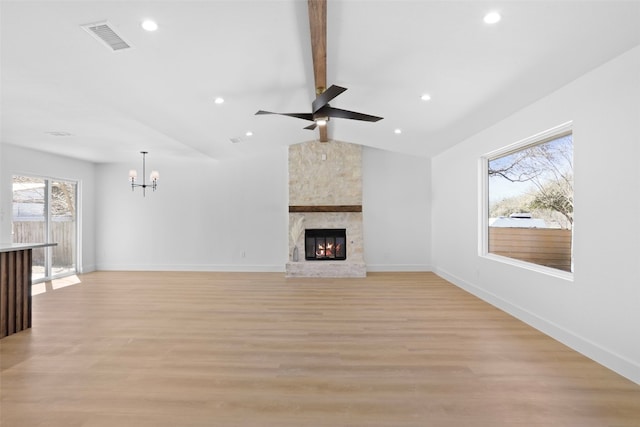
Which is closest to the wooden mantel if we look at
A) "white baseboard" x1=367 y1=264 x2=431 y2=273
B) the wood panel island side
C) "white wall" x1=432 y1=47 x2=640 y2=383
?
"white baseboard" x1=367 y1=264 x2=431 y2=273

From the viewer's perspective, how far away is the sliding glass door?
5.79 m

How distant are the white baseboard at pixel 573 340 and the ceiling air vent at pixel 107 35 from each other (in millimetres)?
4816

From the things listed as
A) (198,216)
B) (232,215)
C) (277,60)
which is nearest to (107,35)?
(277,60)

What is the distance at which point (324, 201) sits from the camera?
6.95 m

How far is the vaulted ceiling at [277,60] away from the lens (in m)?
2.32

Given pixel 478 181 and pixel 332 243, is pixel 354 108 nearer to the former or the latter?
pixel 478 181

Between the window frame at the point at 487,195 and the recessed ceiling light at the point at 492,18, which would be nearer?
the recessed ceiling light at the point at 492,18

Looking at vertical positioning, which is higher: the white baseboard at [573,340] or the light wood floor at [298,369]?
the white baseboard at [573,340]

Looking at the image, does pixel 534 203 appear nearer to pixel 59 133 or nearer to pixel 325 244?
pixel 325 244

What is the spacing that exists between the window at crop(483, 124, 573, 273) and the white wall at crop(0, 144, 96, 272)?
7900mm

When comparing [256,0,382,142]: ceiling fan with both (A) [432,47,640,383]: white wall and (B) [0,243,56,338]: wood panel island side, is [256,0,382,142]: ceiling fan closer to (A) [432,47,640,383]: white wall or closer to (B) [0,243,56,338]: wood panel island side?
(A) [432,47,640,383]: white wall

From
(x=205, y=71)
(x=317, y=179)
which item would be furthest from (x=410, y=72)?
(x=317, y=179)

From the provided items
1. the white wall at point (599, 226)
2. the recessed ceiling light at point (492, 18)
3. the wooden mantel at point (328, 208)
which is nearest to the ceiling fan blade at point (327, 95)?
the recessed ceiling light at point (492, 18)

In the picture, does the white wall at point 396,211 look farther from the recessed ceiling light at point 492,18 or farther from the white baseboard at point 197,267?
the recessed ceiling light at point 492,18
